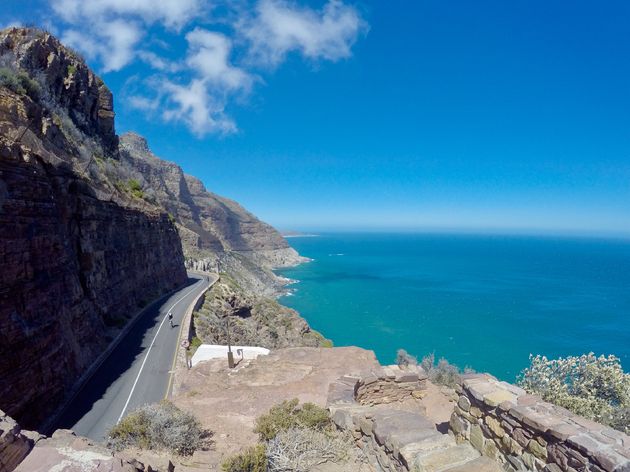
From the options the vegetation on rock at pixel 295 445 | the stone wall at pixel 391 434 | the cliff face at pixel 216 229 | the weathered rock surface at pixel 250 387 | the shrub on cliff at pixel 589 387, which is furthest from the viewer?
the cliff face at pixel 216 229

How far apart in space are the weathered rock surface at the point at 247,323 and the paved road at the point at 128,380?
9.20ft

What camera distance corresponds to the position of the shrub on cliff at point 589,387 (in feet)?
33.1

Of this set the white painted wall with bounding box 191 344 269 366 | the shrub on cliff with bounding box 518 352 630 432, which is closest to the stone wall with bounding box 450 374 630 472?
the shrub on cliff with bounding box 518 352 630 432

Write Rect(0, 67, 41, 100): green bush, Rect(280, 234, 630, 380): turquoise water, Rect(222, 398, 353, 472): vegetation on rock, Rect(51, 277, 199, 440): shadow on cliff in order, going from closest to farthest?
Rect(222, 398, 353, 472): vegetation on rock, Rect(51, 277, 199, 440): shadow on cliff, Rect(0, 67, 41, 100): green bush, Rect(280, 234, 630, 380): turquoise water

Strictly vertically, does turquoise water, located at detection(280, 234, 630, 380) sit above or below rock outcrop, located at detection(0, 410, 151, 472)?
below

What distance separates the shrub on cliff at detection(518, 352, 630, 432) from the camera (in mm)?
10078

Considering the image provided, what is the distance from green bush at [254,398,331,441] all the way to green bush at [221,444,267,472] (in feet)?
4.99

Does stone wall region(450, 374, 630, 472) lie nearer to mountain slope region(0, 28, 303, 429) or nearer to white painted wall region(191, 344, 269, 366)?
mountain slope region(0, 28, 303, 429)

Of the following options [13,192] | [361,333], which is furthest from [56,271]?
[361,333]

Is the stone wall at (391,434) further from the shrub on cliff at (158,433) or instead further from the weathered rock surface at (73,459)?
the weathered rock surface at (73,459)

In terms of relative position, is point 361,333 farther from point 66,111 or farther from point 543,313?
point 66,111

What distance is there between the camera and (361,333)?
187ft

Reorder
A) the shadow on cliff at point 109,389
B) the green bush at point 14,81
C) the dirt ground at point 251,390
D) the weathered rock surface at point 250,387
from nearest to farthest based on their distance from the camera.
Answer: the dirt ground at point 251,390
the weathered rock surface at point 250,387
the shadow on cliff at point 109,389
the green bush at point 14,81

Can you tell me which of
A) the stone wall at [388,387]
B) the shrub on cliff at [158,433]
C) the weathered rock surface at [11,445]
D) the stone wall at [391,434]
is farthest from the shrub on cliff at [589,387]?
the weathered rock surface at [11,445]
